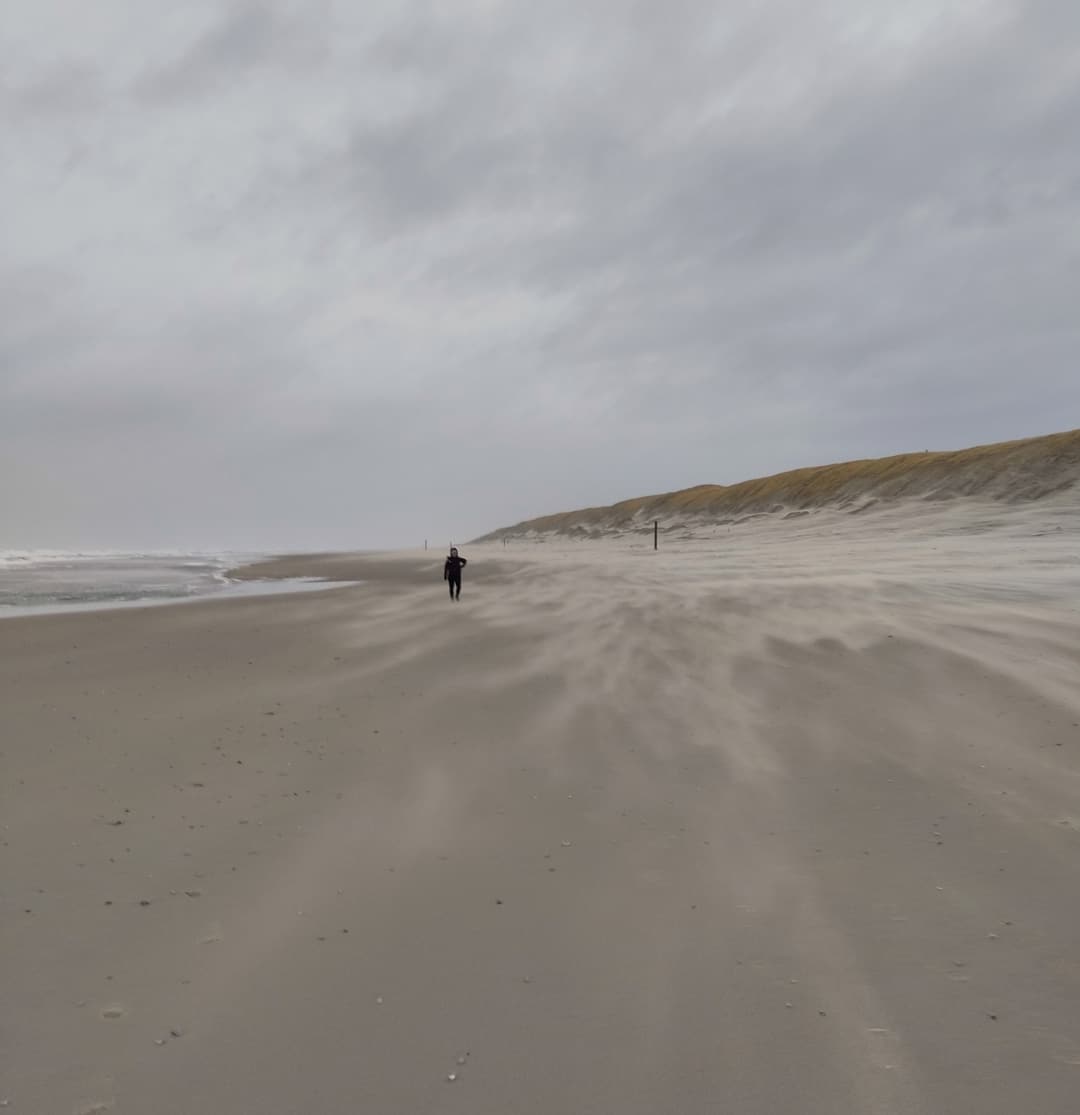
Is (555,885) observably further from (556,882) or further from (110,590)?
(110,590)

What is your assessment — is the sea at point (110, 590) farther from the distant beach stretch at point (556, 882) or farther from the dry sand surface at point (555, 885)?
the distant beach stretch at point (556, 882)

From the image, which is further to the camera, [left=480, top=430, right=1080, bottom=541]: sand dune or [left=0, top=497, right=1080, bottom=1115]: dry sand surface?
[left=480, top=430, right=1080, bottom=541]: sand dune

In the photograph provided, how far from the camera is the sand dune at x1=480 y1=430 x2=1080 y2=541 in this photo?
1417 inches

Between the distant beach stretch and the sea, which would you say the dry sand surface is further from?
the sea

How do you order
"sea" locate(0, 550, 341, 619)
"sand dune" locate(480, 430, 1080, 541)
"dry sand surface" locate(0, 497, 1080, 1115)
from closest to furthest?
"dry sand surface" locate(0, 497, 1080, 1115) < "sea" locate(0, 550, 341, 619) < "sand dune" locate(480, 430, 1080, 541)

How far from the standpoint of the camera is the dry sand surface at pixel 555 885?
2.46 m

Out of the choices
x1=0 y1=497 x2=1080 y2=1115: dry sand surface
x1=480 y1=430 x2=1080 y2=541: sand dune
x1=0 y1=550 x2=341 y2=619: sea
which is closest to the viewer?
x1=0 y1=497 x2=1080 y2=1115: dry sand surface

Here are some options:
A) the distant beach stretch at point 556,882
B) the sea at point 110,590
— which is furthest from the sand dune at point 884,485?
the sea at point 110,590

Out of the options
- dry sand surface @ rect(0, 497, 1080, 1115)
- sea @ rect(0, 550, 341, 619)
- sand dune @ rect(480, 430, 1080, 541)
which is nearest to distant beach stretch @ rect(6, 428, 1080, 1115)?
dry sand surface @ rect(0, 497, 1080, 1115)

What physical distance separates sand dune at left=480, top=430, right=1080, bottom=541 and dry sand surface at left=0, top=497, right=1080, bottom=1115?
33.5 m

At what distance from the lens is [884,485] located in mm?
44719

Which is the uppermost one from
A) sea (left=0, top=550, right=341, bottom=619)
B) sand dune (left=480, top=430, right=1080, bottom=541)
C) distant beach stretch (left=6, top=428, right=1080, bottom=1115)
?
sand dune (left=480, top=430, right=1080, bottom=541)

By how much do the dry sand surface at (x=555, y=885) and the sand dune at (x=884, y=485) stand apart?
33.5 m

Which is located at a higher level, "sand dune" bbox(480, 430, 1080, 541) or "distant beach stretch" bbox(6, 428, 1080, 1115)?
"sand dune" bbox(480, 430, 1080, 541)
